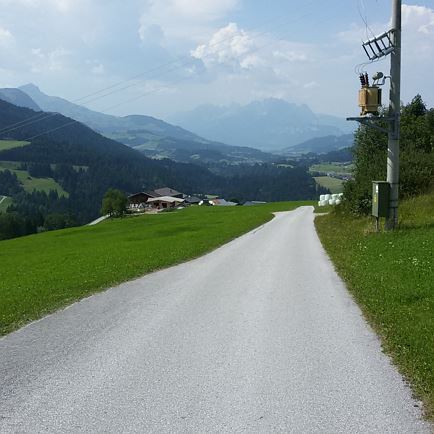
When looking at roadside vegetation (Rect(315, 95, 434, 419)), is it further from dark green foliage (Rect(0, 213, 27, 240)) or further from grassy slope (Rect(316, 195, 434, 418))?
dark green foliage (Rect(0, 213, 27, 240))

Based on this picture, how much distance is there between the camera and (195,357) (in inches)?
314

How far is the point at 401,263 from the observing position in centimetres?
1444

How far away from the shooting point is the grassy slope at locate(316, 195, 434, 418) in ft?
24.4

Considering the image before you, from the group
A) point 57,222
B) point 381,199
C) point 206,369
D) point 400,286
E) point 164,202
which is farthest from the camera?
point 164,202

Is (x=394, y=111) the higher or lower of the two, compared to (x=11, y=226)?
higher

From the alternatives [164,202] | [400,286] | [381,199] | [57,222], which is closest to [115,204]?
[57,222]

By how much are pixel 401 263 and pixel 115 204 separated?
121m

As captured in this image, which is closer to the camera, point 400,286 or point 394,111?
point 400,286

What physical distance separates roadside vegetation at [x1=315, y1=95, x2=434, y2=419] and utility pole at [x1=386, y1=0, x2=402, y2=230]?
3.93 ft

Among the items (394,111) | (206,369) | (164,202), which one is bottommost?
(164,202)

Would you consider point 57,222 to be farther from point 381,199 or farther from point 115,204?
point 381,199

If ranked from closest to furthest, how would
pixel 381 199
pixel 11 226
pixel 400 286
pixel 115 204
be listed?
pixel 400 286, pixel 381 199, pixel 11 226, pixel 115 204

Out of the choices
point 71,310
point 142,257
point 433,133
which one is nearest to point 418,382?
point 71,310

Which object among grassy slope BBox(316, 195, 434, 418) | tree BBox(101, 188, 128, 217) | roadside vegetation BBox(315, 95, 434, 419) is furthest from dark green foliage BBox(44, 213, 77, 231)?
grassy slope BBox(316, 195, 434, 418)
